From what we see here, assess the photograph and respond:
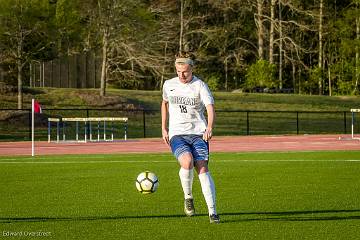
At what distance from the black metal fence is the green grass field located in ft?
74.5

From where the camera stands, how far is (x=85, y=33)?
61562mm

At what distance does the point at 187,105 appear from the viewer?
42.6 feet

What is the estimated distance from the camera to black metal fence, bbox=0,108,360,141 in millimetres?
49188

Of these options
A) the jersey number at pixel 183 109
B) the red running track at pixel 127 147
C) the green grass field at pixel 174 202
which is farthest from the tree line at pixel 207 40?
the jersey number at pixel 183 109

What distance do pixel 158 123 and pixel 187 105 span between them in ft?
135

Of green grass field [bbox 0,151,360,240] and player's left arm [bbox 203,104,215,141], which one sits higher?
player's left arm [bbox 203,104,215,141]

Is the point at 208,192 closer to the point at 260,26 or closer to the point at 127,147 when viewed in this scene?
the point at 127,147

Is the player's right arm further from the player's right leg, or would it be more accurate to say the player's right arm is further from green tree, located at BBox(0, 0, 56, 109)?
green tree, located at BBox(0, 0, 56, 109)

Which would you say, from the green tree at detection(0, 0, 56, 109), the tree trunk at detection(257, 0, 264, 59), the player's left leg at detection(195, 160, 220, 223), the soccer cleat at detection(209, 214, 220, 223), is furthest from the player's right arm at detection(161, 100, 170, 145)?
the tree trunk at detection(257, 0, 264, 59)

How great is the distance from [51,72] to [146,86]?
1516 centimetres

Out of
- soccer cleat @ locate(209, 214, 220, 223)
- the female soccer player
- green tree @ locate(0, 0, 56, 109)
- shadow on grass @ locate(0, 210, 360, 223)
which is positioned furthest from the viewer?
green tree @ locate(0, 0, 56, 109)

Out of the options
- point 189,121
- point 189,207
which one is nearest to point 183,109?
point 189,121

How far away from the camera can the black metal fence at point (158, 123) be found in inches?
1937

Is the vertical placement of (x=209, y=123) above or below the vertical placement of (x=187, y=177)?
above
